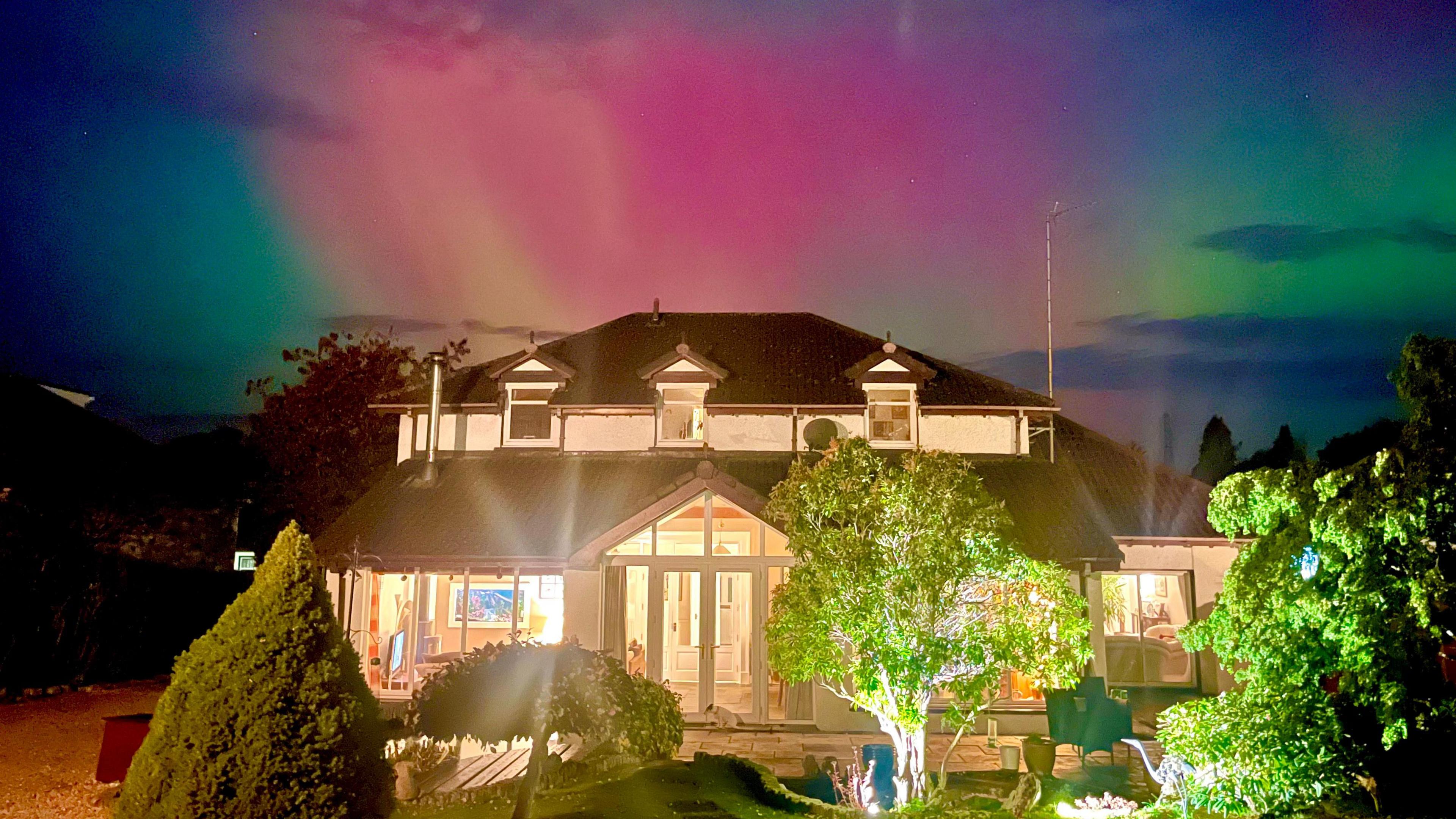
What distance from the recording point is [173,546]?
28.5m

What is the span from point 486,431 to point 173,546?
12.4m

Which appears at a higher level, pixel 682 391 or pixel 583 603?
pixel 682 391

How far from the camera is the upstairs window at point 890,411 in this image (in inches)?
852

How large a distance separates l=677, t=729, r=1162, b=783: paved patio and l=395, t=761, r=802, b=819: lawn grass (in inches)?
68.8

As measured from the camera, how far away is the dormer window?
22.4 meters

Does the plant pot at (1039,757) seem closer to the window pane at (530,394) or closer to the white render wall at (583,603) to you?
the white render wall at (583,603)

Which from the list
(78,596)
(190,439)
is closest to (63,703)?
(78,596)

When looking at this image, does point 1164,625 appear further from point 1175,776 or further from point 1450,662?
point 1175,776

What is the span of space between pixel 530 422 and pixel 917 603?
13649 mm

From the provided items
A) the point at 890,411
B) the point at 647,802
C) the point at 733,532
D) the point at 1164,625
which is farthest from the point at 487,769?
the point at 1164,625

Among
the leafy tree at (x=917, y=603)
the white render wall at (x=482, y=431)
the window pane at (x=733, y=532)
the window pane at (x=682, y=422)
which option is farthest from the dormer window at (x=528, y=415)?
the leafy tree at (x=917, y=603)

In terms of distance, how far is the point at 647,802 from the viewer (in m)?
10.4

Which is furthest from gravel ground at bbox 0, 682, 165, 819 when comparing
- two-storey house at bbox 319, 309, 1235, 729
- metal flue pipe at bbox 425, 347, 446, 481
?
metal flue pipe at bbox 425, 347, 446, 481

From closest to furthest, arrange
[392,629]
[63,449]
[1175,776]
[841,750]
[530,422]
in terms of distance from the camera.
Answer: [1175,776]
[841,750]
[392,629]
[530,422]
[63,449]
